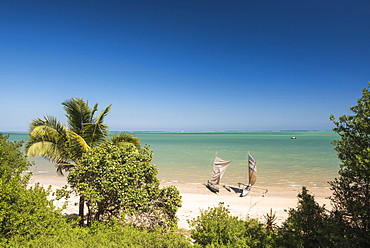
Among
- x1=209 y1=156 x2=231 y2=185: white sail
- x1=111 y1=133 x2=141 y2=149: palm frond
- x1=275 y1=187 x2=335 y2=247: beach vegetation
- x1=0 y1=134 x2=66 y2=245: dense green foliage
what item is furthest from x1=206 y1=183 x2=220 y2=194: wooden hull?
x1=0 y1=134 x2=66 y2=245: dense green foliage

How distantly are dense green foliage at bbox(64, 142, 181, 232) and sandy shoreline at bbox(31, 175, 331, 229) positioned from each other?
347cm

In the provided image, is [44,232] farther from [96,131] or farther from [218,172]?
[218,172]

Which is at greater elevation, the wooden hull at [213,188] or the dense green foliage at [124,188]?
the dense green foliage at [124,188]

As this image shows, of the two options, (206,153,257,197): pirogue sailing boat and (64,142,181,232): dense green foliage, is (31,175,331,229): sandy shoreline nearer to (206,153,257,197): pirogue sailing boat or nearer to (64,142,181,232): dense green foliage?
(206,153,257,197): pirogue sailing boat

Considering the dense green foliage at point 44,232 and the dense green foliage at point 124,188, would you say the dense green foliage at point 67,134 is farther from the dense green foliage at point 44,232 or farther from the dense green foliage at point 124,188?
the dense green foliage at point 44,232

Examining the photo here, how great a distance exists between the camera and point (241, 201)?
16.9 m

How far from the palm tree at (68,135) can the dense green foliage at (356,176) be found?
26.3ft

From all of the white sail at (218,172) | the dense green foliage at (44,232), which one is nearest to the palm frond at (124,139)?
the dense green foliage at (44,232)

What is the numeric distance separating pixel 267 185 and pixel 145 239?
1901cm

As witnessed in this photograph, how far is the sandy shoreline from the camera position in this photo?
1303 cm

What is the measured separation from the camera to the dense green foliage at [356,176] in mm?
4520

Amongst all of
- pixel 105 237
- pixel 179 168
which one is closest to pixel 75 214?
pixel 105 237

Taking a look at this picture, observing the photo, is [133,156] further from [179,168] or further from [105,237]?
[179,168]

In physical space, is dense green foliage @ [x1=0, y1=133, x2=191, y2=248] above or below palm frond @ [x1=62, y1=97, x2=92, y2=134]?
below
